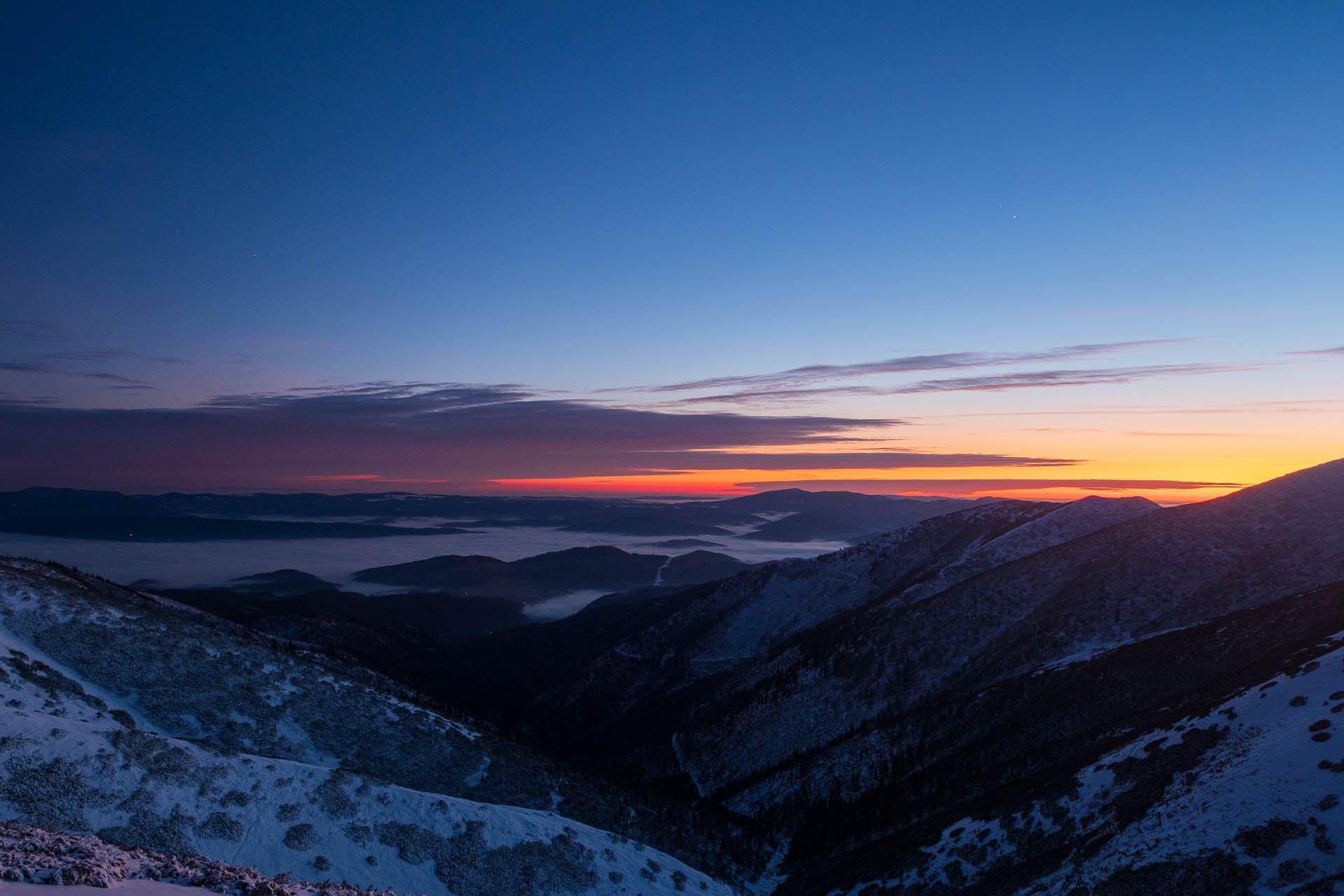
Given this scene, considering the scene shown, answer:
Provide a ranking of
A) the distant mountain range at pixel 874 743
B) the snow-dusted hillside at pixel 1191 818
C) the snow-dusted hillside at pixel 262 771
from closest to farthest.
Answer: the snow-dusted hillside at pixel 1191 818 → the distant mountain range at pixel 874 743 → the snow-dusted hillside at pixel 262 771

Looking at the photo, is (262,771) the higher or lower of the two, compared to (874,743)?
higher

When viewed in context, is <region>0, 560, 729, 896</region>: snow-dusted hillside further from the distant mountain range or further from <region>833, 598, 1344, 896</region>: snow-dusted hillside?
<region>833, 598, 1344, 896</region>: snow-dusted hillside

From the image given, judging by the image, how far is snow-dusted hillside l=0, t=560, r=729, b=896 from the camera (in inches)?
1249

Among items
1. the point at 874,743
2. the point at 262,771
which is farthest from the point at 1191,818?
the point at 874,743

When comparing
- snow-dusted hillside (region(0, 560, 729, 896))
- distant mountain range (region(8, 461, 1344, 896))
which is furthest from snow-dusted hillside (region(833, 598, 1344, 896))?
snow-dusted hillside (region(0, 560, 729, 896))

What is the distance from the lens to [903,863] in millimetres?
40375

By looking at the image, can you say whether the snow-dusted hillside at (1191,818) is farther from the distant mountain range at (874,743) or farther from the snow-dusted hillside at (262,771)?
the snow-dusted hillside at (262,771)

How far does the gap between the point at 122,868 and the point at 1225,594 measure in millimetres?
91803

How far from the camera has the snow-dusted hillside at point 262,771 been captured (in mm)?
31734

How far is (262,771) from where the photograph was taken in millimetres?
36656

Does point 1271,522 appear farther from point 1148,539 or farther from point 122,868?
point 122,868

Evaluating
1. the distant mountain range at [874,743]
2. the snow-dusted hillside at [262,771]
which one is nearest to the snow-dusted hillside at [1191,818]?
the distant mountain range at [874,743]

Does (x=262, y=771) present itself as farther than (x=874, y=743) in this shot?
No

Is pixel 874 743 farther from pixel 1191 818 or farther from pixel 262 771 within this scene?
pixel 262 771
